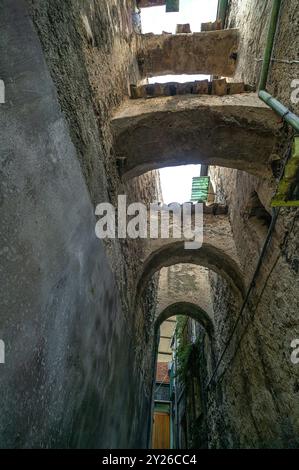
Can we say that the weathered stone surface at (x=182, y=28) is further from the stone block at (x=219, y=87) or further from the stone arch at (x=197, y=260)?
the stone arch at (x=197, y=260)

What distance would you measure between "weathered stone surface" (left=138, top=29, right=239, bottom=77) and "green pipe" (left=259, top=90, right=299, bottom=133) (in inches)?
109

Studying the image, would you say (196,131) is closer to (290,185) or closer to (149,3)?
(290,185)

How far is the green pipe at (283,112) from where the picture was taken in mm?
1906

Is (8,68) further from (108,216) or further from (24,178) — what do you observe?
(108,216)

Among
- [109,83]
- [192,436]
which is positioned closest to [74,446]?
[109,83]

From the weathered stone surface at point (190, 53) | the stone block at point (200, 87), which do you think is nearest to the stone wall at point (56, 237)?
the stone block at point (200, 87)

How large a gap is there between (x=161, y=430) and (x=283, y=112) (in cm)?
1314

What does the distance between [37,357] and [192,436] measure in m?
8.53

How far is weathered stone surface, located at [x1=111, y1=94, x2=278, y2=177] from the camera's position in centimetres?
269

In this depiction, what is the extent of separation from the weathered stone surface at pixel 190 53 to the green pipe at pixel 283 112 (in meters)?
2.77

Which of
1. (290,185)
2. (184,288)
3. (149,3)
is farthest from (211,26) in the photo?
(184,288)

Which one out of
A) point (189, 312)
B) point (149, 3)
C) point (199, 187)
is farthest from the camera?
point (189, 312)

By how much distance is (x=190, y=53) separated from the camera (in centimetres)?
489

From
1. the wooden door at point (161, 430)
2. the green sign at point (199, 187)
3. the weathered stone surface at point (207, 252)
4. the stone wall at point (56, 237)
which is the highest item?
the green sign at point (199, 187)
